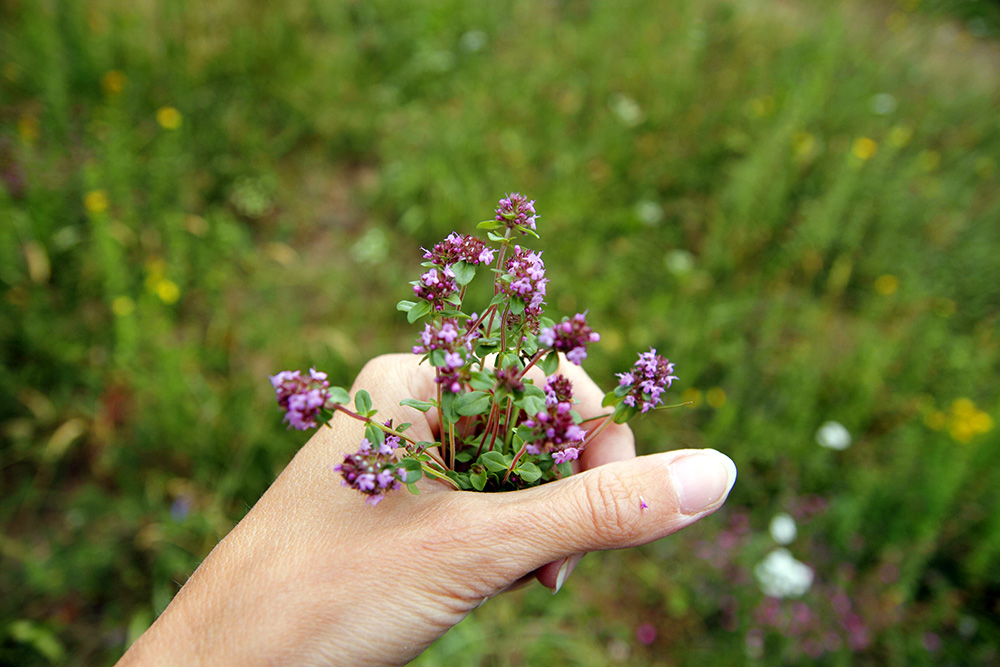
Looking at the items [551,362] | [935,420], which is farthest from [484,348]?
[935,420]

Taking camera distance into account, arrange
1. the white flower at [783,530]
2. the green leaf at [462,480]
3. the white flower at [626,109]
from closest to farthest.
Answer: the green leaf at [462,480] → the white flower at [783,530] → the white flower at [626,109]

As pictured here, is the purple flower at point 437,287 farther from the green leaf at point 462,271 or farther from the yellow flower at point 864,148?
the yellow flower at point 864,148

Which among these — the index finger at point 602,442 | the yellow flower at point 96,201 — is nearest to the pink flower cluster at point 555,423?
the index finger at point 602,442

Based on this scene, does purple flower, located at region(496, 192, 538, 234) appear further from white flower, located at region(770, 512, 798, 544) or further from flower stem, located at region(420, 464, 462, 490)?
white flower, located at region(770, 512, 798, 544)

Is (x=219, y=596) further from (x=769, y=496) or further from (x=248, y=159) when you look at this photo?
(x=248, y=159)

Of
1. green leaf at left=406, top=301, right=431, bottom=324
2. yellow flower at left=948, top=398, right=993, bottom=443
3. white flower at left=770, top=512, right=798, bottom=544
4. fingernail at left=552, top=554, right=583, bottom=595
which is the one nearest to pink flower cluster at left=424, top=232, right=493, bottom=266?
green leaf at left=406, top=301, right=431, bottom=324
